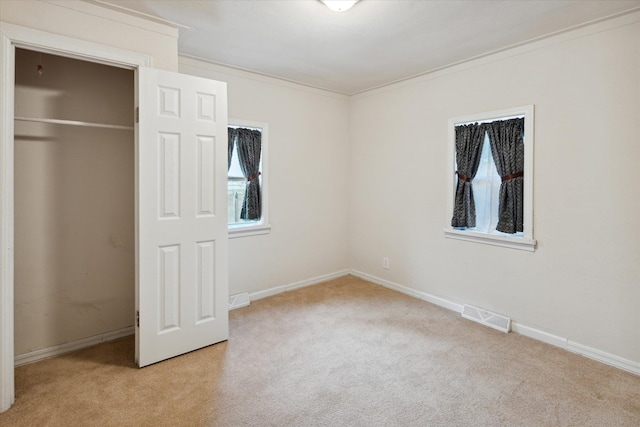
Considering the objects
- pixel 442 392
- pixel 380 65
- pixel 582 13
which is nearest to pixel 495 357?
pixel 442 392

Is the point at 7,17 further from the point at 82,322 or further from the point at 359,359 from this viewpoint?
the point at 359,359

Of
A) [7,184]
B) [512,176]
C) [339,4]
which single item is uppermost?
[339,4]

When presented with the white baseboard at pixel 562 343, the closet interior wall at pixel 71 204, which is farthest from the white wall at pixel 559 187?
the closet interior wall at pixel 71 204

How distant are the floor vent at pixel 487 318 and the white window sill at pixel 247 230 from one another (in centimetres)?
228

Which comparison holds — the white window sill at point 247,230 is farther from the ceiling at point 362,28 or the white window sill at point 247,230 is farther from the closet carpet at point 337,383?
the ceiling at point 362,28

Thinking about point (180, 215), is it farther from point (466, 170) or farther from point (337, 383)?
point (466, 170)

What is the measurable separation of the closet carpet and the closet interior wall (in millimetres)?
328

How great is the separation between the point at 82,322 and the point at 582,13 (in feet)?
14.6

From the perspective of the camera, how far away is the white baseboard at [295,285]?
3907 mm

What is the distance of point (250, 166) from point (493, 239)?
258 centimetres

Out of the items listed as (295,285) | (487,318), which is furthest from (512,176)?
(295,285)

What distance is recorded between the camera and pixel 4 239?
6.57 feet

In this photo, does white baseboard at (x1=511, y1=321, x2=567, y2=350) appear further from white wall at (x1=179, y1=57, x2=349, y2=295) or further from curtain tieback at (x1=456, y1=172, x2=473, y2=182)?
white wall at (x1=179, y1=57, x2=349, y2=295)

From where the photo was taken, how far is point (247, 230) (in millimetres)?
3795
